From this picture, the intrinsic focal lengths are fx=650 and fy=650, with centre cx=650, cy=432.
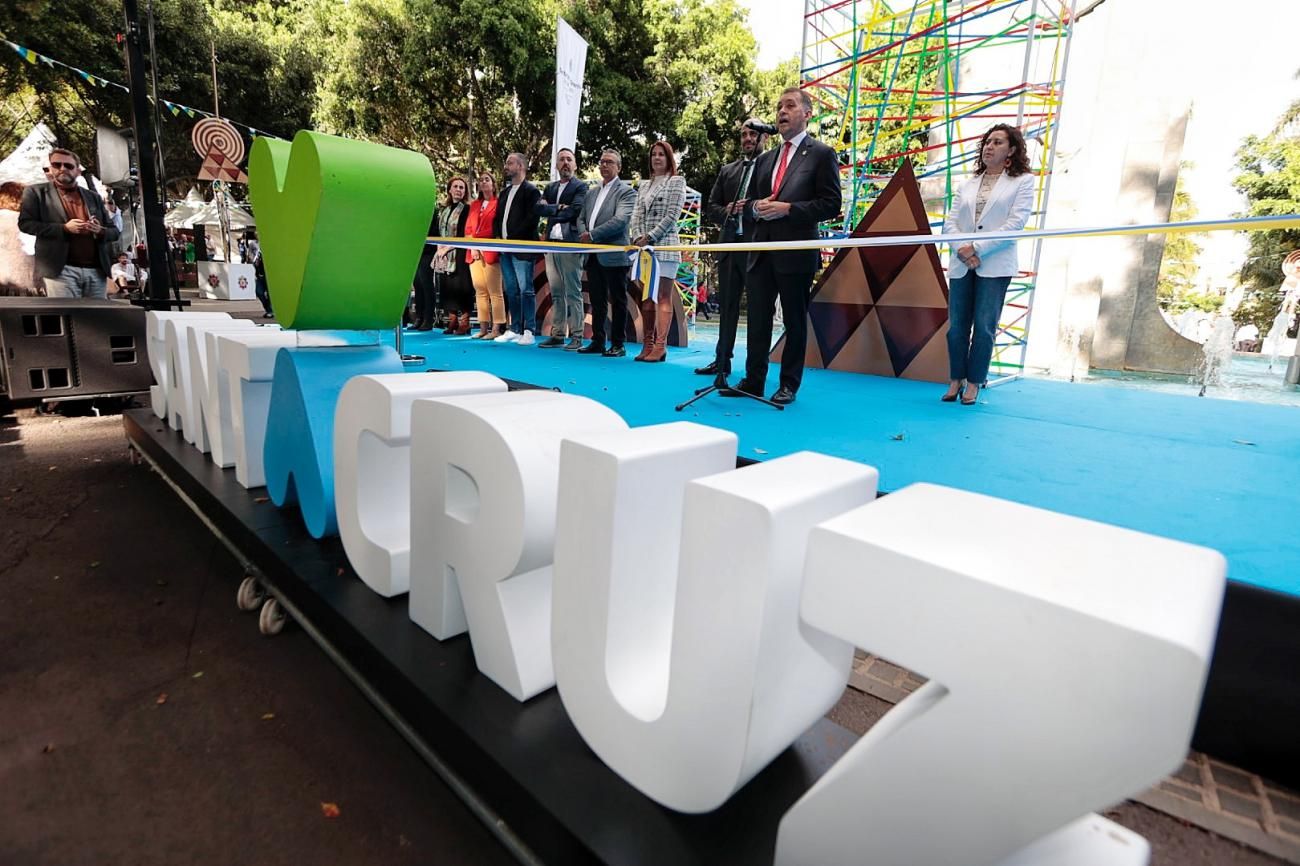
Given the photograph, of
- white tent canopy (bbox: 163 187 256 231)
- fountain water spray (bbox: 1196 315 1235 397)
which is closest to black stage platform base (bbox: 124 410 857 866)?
fountain water spray (bbox: 1196 315 1235 397)

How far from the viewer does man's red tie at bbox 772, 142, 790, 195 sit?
409 centimetres

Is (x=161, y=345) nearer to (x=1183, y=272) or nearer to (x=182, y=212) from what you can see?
(x=182, y=212)

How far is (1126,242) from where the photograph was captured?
9.51 meters

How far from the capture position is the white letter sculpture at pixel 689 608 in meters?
0.97

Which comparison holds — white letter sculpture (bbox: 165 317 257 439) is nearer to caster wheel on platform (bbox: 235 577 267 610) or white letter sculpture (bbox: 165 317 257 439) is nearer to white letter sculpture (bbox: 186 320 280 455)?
white letter sculpture (bbox: 186 320 280 455)

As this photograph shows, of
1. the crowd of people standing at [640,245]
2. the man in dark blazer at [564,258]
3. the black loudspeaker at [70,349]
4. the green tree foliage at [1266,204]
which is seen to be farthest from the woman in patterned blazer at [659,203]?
the green tree foliage at [1266,204]

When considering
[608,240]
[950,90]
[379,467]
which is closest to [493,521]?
[379,467]

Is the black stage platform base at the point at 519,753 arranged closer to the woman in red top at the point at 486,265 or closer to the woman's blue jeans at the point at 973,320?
A: the woman's blue jeans at the point at 973,320

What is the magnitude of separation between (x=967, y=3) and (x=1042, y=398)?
245 inches

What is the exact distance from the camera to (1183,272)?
1289 inches

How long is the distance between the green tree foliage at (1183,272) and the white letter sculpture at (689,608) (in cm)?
3426

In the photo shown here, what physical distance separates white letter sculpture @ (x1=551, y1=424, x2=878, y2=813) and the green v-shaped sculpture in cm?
147

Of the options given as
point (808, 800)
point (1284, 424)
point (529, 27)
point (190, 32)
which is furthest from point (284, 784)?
point (190, 32)

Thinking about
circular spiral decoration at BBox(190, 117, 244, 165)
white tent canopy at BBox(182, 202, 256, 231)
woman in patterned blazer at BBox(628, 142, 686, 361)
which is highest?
circular spiral decoration at BBox(190, 117, 244, 165)
